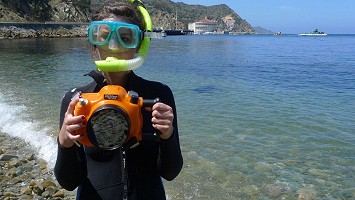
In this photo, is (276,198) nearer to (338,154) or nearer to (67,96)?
(338,154)

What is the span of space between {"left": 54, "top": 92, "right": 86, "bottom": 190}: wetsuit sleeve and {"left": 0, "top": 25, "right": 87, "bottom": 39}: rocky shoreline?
71.5 meters

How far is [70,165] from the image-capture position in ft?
7.07

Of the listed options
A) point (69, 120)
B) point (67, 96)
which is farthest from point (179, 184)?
point (69, 120)

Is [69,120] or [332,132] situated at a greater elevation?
[69,120]

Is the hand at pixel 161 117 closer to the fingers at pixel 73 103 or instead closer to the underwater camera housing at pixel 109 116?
the underwater camera housing at pixel 109 116

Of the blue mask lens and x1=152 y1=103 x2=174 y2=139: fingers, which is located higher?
the blue mask lens

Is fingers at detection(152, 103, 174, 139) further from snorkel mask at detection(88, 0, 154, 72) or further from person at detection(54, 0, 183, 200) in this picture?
snorkel mask at detection(88, 0, 154, 72)

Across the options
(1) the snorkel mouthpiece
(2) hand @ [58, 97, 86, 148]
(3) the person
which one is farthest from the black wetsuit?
(2) hand @ [58, 97, 86, 148]

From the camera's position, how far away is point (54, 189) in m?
5.97

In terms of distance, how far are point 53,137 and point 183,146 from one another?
326 cm

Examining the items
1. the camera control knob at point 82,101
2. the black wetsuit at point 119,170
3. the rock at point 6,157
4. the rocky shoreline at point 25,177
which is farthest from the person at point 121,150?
the rock at point 6,157

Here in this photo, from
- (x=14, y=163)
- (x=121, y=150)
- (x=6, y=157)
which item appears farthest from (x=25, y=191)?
(x=121, y=150)

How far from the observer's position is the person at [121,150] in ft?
6.78

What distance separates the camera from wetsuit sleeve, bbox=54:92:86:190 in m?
2.12
